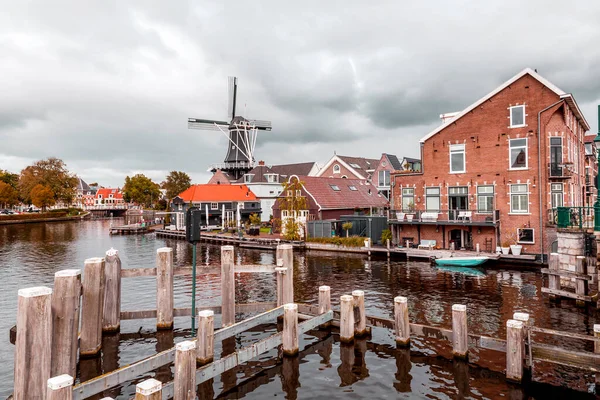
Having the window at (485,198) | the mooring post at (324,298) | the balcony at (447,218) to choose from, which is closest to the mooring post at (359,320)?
the mooring post at (324,298)

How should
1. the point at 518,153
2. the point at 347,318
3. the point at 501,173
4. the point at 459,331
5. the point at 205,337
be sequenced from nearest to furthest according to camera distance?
the point at 205,337 → the point at 459,331 → the point at 347,318 → the point at 518,153 → the point at 501,173

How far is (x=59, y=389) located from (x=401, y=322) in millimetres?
8742

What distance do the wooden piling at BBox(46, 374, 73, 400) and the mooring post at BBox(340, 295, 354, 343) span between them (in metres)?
7.45

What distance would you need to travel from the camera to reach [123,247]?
46.4 metres

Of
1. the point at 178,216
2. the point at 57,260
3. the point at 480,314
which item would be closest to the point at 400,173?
the point at 480,314

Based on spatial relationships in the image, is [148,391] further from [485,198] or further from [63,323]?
[485,198]

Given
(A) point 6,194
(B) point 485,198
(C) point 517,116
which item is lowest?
(B) point 485,198

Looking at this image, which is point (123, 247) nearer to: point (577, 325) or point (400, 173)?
point (400, 173)

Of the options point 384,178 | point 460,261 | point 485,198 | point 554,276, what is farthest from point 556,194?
point 384,178

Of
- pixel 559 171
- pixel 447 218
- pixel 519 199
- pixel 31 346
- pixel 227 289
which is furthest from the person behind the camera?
pixel 447 218

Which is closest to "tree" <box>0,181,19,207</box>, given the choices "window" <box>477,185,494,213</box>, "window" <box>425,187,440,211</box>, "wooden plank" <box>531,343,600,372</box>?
"window" <box>425,187,440,211</box>

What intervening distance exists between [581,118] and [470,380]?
34421 mm

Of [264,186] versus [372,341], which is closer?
[372,341]

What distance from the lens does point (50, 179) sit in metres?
108
